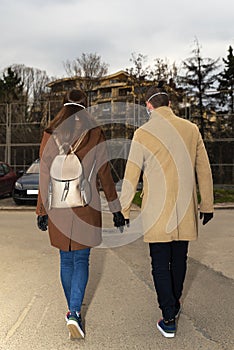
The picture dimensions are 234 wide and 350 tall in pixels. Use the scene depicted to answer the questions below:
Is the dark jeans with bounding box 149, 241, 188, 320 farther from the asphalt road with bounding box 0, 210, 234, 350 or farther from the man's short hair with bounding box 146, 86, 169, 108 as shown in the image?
the man's short hair with bounding box 146, 86, 169, 108

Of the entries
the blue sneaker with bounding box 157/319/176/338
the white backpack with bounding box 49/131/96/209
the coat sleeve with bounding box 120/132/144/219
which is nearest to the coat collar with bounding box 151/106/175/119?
the coat sleeve with bounding box 120/132/144/219

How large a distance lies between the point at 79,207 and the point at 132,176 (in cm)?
47

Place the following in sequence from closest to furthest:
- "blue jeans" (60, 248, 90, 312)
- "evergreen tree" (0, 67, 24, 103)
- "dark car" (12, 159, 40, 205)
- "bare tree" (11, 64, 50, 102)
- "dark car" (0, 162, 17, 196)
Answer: "blue jeans" (60, 248, 90, 312), "dark car" (12, 159, 40, 205), "dark car" (0, 162, 17, 196), "evergreen tree" (0, 67, 24, 103), "bare tree" (11, 64, 50, 102)

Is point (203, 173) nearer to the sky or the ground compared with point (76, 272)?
nearer to the sky

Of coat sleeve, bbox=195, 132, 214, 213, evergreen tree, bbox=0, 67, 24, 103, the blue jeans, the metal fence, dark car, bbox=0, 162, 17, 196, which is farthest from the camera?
evergreen tree, bbox=0, 67, 24, 103

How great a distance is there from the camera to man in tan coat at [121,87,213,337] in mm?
3768

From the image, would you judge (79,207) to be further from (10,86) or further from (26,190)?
(10,86)

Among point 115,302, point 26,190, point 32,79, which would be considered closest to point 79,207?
point 115,302

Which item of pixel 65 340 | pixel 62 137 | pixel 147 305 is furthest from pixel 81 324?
pixel 62 137

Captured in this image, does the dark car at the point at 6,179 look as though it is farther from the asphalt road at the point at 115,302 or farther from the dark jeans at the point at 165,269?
the dark jeans at the point at 165,269

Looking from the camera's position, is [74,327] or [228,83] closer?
[74,327]

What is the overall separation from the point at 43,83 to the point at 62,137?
Result: 4623 centimetres

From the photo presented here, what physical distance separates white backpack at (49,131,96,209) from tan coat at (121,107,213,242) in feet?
1.04

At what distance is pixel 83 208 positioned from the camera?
3.71 meters
